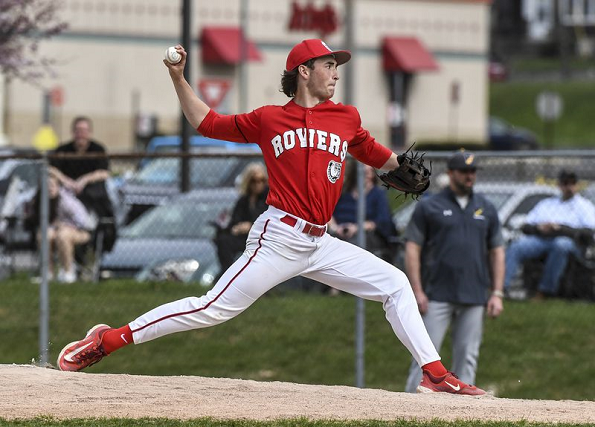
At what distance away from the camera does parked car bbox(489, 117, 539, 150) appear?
48.2 metres

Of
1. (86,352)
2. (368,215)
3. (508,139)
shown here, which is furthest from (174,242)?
(508,139)

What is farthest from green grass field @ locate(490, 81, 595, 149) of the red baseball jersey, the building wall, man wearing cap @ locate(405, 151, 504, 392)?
the red baseball jersey

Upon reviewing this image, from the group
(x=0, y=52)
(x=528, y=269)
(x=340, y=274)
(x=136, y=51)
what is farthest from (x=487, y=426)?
(x=136, y=51)

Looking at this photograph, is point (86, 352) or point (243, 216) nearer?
point (86, 352)

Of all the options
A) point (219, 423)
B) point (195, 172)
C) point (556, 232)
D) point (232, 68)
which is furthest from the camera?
point (232, 68)

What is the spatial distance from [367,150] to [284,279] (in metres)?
0.92

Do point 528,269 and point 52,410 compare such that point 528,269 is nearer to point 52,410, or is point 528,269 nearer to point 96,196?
point 96,196

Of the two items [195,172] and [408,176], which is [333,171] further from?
[195,172]

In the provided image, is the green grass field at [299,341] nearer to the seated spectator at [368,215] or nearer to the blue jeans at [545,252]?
the blue jeans at [545,252]

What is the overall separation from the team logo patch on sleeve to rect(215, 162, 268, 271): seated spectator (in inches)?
153

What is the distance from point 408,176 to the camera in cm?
846

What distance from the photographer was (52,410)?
7.70 meters

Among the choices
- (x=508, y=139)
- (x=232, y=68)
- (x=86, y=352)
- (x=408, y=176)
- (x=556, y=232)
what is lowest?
(x=508, y=139)

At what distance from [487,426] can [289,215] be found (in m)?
1.61
